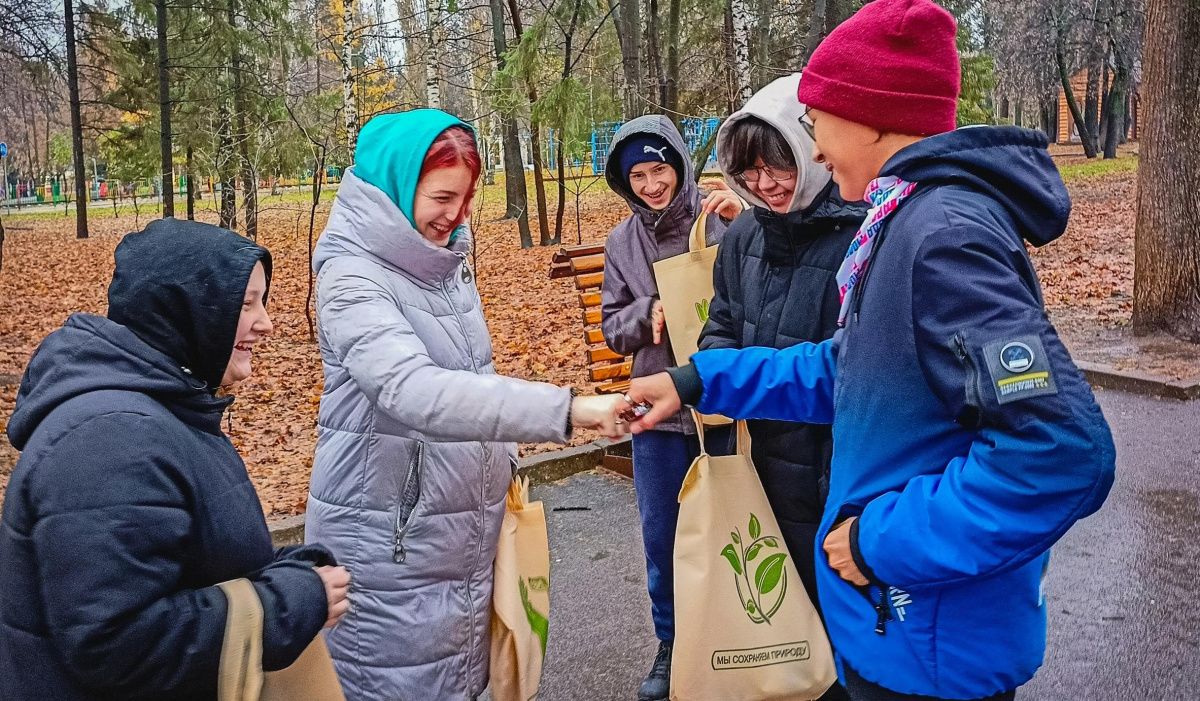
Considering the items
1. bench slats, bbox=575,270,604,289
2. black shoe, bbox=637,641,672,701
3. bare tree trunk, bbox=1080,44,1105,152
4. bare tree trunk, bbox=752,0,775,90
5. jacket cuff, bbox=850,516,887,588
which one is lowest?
black shoe, bbox=637,641,672,701

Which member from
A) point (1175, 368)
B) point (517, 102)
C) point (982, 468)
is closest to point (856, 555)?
point (982, 468)

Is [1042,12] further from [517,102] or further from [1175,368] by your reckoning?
[1175,368]

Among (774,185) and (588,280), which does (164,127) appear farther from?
(774,185)

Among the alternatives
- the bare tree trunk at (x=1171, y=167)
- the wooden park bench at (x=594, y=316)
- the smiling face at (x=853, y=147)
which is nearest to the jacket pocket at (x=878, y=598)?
the smiling face at (x=853, y=147)

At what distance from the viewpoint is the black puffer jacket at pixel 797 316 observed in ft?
9.72

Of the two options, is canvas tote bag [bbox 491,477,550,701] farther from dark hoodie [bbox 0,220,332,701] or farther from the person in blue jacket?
the person in blue jacket

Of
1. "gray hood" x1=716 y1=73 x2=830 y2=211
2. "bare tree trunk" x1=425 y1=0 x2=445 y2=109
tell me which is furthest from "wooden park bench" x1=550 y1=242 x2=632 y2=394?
"bare tree trunk" x1=425 y1=0 x2=445 y2=109

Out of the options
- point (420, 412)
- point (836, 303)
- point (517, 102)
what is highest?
point (517, 102)

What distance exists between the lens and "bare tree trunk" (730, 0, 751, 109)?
11.5 meters

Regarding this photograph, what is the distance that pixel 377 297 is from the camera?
247 cm

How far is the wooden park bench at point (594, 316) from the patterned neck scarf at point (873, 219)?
3.84 metres

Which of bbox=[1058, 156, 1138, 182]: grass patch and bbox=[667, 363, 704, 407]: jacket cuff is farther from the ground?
bbox=[1058, 156, 1138, 182]: grass patch

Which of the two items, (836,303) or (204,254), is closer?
(204,254)

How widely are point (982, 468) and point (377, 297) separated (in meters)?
1.42
